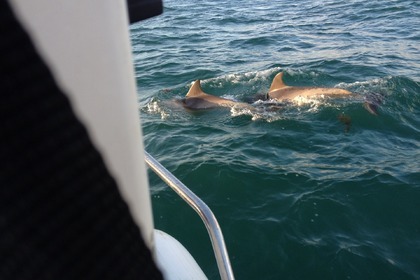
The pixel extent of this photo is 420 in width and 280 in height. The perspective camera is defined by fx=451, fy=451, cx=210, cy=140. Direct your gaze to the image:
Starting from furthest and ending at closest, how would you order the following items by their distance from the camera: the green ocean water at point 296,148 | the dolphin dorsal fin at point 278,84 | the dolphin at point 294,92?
the dolphin dorsal fin at point 278,84 < the dolphin at point 294,92 < the green ocean water at point 296,148

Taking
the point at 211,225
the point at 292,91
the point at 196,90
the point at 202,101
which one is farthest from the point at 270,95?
the point at 211,225

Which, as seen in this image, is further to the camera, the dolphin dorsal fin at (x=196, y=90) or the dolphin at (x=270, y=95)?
the dolphin dorsal fin at (x=196, y=90)

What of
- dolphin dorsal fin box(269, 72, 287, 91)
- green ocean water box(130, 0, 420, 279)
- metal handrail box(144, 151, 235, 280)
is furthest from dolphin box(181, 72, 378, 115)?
metal handrail box(144, 151, 235, 280)

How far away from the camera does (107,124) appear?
833 millimetres

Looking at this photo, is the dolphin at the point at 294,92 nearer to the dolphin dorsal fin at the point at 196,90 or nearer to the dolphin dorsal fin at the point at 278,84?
the dolphin dorsal fin at the point at 278,84

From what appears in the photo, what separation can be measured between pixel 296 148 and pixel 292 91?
2437 millimetres

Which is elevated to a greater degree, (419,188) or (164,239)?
(164,239)

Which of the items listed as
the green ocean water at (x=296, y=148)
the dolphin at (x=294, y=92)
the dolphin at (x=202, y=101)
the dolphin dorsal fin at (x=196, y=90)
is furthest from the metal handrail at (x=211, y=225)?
the dolphin at (x=294, y=92)

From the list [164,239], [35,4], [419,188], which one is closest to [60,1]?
[35,4]

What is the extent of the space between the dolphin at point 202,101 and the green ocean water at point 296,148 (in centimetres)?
17

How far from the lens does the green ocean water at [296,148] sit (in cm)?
492

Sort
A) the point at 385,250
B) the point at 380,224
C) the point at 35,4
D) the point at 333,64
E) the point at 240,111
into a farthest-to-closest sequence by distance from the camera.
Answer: the point at 333,64
the point at 240,111
the point at 380,224
the point at 385,250
the point at 35,4

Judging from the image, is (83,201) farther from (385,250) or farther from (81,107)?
(385,250)

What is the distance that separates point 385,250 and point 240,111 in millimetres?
4537
